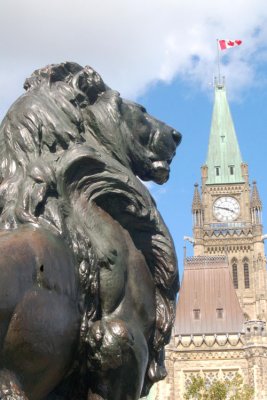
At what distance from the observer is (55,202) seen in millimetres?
2123

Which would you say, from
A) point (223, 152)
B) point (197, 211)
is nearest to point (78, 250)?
point (197, 211)

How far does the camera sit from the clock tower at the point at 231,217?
2152 inches

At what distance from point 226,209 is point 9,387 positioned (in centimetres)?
5762

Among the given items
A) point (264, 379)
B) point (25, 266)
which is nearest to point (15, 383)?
point (25, 266)

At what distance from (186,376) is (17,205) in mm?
36187

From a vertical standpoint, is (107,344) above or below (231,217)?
below

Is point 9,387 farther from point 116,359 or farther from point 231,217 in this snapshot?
point 231,217

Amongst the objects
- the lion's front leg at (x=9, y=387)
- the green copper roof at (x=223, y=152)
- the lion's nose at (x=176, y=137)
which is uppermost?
the green copper roof at (x=223, y=152)

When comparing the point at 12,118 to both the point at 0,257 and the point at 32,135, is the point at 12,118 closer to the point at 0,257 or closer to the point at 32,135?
the point at 32,135

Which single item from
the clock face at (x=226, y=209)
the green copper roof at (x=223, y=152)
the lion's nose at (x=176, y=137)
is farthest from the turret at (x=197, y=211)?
the lion's nose at (x=176, y=137)

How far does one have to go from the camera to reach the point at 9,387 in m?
1.80

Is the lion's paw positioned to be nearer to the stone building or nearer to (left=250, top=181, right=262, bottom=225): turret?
the stone building

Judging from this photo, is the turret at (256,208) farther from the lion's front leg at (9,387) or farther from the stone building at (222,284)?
the lion's front leg at (9,387)

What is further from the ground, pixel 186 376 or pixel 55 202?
pixel 186 376
